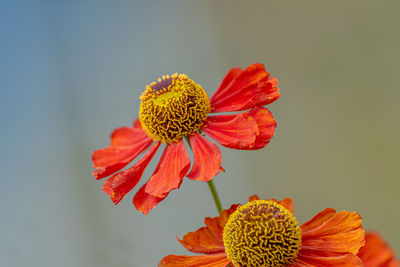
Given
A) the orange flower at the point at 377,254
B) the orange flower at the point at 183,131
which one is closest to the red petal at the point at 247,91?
the orange flower at the point at 183,131

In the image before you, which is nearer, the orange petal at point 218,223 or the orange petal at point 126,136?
the orange petal at point 218,223

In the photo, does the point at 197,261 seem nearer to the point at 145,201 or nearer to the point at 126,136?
the point at 145,201

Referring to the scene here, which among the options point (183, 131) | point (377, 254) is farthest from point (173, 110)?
point (377, 254)

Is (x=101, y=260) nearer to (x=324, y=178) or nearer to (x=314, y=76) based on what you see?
(x=324, y=178)

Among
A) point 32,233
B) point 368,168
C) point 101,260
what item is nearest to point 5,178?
point 32,233

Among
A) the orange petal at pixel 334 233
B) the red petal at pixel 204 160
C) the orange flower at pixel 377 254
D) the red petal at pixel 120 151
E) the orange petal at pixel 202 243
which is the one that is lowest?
the orange flower at pixel 377 254

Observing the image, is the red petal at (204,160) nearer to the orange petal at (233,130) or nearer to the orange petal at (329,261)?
the orange petal at (233,130)

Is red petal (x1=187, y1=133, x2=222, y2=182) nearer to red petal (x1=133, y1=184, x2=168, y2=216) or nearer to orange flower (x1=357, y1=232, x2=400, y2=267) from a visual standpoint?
red petal (x1=133, y1=184, x2=168, y2=216)
